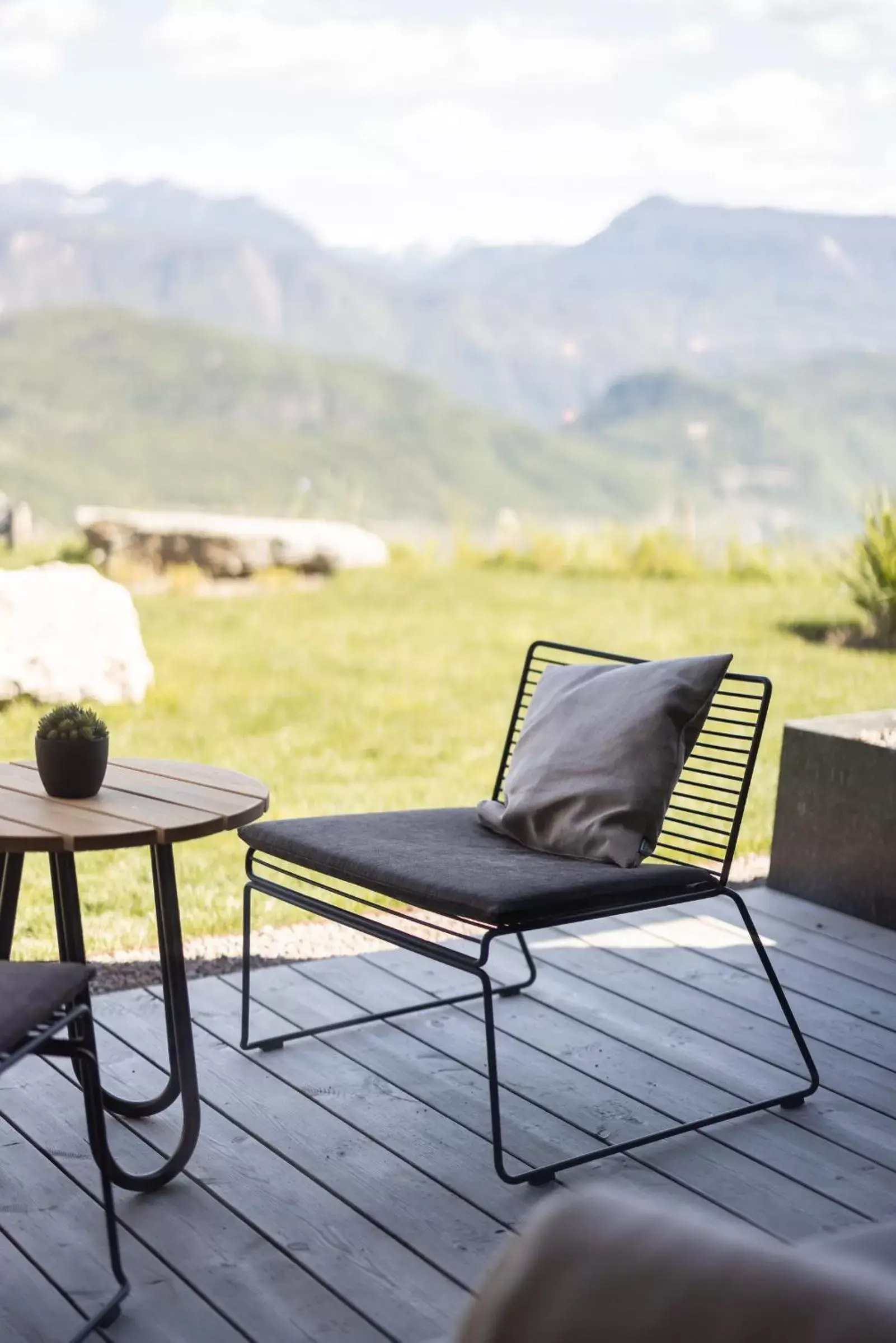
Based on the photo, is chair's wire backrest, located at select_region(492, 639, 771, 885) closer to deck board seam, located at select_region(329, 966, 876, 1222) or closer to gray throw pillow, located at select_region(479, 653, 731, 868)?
gray throw pillow, located at select_region(479, 653, 731, 868)

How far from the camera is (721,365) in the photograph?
1368 inches

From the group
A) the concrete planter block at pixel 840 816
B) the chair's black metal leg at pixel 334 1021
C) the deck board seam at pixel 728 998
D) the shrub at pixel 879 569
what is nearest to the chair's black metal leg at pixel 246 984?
the chair's black metal leg at pixel 334 1021

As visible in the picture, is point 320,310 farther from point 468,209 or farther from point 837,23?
point 837,23

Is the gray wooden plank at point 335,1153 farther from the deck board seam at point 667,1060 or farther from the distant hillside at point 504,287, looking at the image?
the distant hillside at point 504,287

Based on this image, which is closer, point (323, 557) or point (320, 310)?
point (323, 557)

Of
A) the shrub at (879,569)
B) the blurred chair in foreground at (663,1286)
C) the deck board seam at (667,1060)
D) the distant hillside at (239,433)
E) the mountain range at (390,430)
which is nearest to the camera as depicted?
the blurred chair in foreground at (663,1286)

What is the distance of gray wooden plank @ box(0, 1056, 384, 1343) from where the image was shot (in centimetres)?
188

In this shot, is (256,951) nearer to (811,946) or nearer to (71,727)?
(71,727)

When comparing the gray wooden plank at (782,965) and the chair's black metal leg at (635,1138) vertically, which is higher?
the chair's black metal leg at (635,1138)

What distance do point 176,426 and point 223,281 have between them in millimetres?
21777

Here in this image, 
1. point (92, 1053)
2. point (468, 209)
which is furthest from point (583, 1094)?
point (468, 209)

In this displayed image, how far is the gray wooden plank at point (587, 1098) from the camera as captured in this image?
2213mm

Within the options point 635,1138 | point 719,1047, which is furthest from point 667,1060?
point 635,1138

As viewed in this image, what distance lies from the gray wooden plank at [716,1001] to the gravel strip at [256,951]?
307 millimetres
